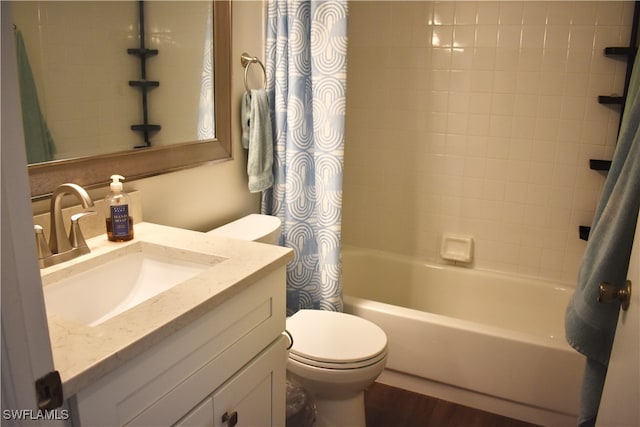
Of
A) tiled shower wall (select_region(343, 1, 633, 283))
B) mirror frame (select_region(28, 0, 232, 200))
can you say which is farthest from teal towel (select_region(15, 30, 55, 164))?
tiled shower wall (select_region(343, 1, 633, 283))

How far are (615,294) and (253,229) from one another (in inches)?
48.0

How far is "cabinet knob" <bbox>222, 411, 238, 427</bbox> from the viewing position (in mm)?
1229

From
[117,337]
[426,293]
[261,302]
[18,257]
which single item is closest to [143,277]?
[261,302]

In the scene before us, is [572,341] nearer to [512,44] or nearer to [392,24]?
[512,44]

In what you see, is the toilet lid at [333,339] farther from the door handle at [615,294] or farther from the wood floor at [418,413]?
the door handle at [615,294]

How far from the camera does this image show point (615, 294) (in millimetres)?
1151

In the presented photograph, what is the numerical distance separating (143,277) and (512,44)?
195 centimetres

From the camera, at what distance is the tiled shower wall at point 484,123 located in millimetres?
2354

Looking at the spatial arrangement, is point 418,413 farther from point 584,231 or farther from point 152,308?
point 152,308

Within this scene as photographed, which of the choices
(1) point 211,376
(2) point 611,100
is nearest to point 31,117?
(1) point 211,376

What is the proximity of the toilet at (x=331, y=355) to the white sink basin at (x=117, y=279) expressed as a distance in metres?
0.42

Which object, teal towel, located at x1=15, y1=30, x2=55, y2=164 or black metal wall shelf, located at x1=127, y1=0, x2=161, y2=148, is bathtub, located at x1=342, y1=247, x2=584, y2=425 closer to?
black metal wall shelf, located at x1=127, y1=0, x2=161, y2=148

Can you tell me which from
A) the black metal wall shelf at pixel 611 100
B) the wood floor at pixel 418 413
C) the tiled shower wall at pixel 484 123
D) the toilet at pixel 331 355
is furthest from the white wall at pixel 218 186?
the black metal wall shelf at pixel 611 100

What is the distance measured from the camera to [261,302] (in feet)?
4.34
